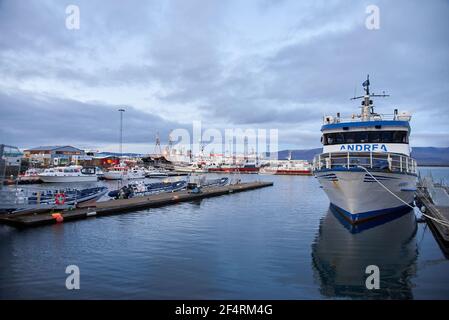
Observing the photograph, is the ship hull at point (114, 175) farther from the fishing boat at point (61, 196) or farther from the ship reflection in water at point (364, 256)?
the ship reflection in water at point (364, 256)

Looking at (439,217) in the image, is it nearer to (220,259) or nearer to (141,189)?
(220,259)

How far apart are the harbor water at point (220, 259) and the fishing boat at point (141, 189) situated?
955 centimetres

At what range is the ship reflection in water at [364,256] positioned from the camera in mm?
10844

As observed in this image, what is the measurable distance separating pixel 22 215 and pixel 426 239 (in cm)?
2492

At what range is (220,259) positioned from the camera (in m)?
13.9

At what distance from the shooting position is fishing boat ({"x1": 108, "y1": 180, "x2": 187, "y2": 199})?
105ft

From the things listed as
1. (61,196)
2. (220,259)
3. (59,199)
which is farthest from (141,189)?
(220,259)

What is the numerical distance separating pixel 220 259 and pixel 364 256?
6718 mm

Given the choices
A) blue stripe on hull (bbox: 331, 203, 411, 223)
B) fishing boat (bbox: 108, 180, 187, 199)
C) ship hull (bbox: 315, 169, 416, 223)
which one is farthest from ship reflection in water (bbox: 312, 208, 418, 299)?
fishing boat (bbox: 108, 180, 187, 199)

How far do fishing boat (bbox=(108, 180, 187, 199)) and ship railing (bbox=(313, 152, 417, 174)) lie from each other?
19.4m

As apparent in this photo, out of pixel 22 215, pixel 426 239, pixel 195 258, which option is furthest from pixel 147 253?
pixel 426 239

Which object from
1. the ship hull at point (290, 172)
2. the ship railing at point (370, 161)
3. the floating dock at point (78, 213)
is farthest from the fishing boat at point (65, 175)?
the ship hull at point (290, 172)
